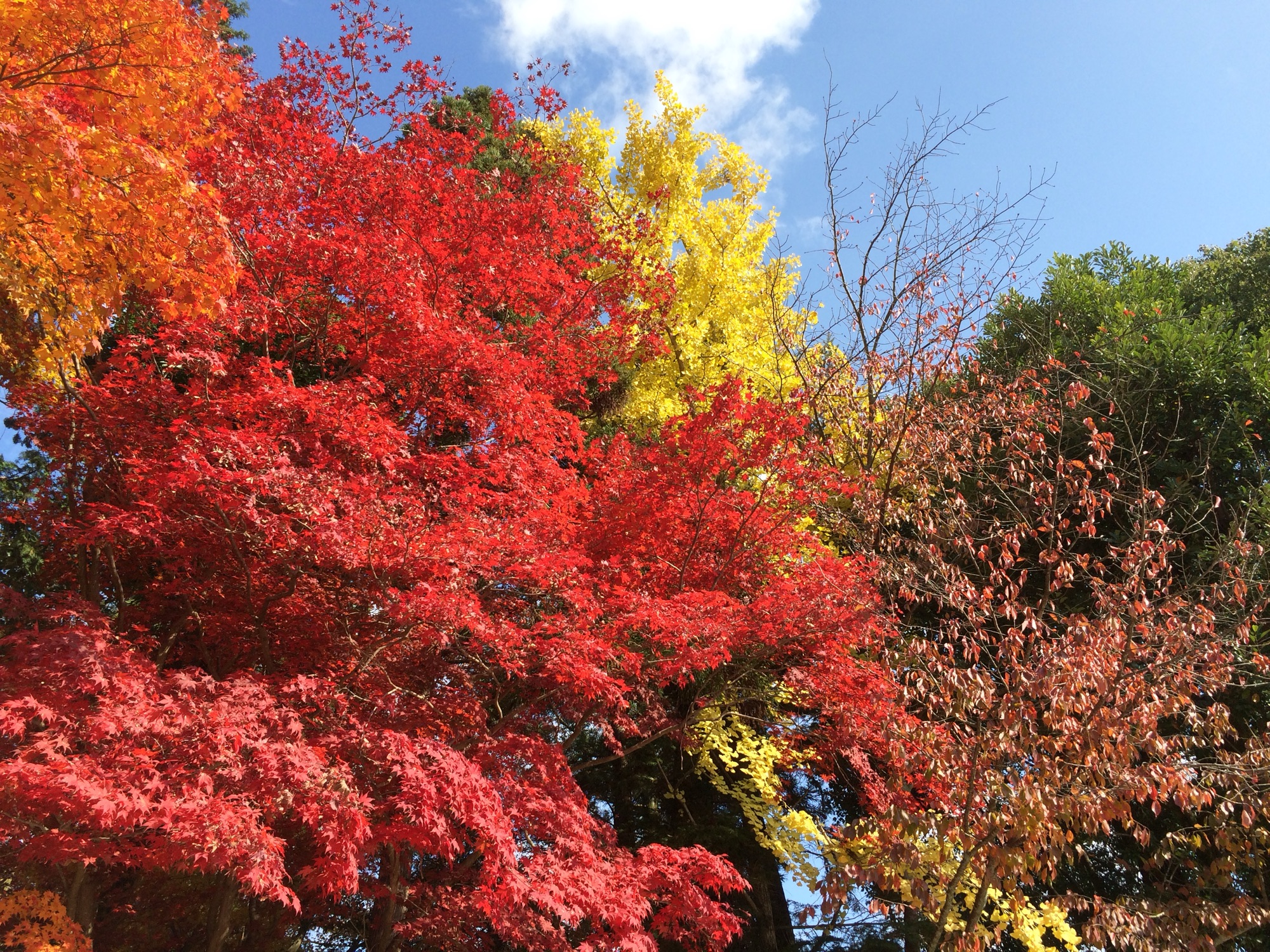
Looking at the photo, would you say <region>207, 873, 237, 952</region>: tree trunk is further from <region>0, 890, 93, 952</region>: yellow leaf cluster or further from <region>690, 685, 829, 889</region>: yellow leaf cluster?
<region>690, 685, 829, 889</region>: yellow leaf cluster

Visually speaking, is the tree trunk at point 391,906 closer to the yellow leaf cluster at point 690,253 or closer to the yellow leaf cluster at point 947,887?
the yellow leaf cluster at point 947,887

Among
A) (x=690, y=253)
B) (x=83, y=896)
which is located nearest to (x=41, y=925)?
(x=83, y=896)

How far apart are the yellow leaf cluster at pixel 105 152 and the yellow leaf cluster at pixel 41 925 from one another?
167 inches

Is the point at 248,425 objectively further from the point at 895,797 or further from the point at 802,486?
the point at 895,797

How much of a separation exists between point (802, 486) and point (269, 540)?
5076 millimetres

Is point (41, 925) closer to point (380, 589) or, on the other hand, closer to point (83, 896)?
point (83, 896)

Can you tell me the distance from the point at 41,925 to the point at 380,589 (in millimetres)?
3329

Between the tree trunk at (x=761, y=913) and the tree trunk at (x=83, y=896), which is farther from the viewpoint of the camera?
the tree trunk at (x=761, y=913)

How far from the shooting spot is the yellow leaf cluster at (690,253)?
12398 mm

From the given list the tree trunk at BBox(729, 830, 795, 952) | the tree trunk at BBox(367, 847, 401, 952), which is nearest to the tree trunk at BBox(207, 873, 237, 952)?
the tree trunk at BBox(367, 847, 401, 952)

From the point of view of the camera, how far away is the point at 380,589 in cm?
598

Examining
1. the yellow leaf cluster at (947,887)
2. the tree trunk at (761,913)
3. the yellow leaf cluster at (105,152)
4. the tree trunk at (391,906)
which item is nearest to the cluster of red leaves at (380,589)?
the tree trunk at (391,906)

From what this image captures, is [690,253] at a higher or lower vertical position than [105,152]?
higher

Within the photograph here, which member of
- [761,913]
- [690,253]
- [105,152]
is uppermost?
[690,253]
